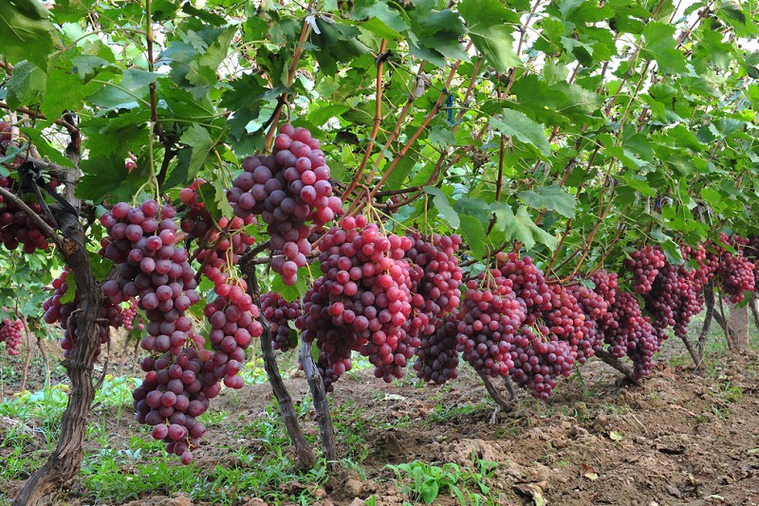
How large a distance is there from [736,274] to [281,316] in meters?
5.08

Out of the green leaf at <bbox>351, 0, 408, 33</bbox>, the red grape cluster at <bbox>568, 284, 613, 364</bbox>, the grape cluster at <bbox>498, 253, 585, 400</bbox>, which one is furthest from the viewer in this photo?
the red grape cluster at <bbox>568, 284, 613, 364</bbox>

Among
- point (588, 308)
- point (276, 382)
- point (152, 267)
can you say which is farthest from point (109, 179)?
point (588, 308)

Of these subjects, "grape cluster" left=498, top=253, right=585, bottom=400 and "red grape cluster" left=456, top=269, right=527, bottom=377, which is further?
"grape cluster" left=498, top=253, right=585, bottom=400

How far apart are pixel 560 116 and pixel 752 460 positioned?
3167 millimetres

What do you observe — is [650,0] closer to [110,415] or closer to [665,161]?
[665,161]

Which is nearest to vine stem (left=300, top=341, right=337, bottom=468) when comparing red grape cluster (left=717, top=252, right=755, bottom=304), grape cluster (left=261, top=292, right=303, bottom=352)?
grape cluster (left=261, top=292, right=303, bottom=352)

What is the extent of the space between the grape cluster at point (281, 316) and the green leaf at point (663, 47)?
2.14 meters

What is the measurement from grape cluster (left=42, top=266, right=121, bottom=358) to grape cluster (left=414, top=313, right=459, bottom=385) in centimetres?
168

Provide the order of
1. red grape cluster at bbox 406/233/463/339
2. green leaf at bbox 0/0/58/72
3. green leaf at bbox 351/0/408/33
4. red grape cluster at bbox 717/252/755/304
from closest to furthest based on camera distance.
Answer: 1. green leaf at bbox 0/0/58/72
2. green leaf at bbox 351/0/408/33
3. red grape cluster at bbox 406/233/463/339
4. red grape cluster at bbox 717/252/755/304

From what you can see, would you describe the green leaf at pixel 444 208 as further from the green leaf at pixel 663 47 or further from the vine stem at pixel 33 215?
the green leaf at pixel 663 47

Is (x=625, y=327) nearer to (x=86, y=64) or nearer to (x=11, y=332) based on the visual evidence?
(x=86, y=64)

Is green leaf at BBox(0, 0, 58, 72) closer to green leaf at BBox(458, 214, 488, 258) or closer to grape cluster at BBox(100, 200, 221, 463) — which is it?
grape cluster at BBox(100, 200, 221, 463)

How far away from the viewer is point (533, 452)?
156 inches

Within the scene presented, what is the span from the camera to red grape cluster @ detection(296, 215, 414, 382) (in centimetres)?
189
